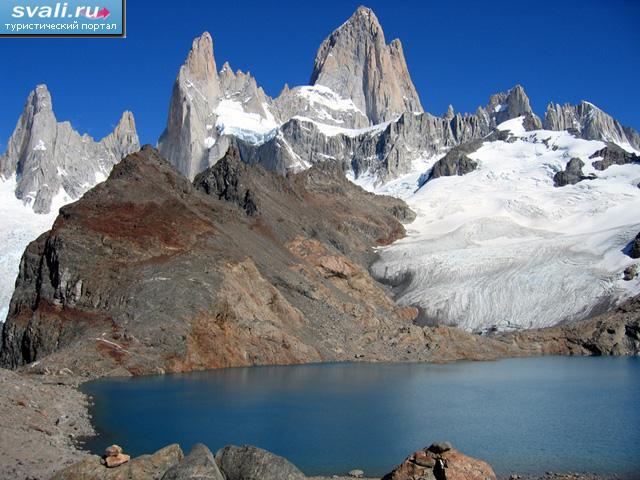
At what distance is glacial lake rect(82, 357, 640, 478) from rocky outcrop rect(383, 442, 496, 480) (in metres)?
4.10

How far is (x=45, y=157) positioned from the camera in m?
179

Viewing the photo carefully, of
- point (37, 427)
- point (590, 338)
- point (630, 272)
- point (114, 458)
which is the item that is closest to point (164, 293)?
point (37, 427)

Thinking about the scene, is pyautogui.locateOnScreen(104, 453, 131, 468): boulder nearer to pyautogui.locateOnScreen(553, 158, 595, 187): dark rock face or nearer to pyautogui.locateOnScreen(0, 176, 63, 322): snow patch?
pyautogui.locateOnScreen(0, 176, 63, 322): snow patch

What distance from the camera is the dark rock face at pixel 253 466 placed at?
1903cm

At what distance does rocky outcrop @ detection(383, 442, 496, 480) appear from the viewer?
66.0 feet

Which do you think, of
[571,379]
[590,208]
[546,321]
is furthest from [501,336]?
[590,208]

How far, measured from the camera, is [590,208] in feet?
567

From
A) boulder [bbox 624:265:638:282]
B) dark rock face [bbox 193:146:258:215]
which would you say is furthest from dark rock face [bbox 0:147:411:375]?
boulder [bbox 624:265:638:282]

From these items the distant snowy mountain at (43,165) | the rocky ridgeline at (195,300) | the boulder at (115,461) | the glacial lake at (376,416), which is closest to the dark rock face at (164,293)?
the rocky ridgeline at (195,300)

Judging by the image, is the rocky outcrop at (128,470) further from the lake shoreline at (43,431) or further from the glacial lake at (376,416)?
the glacial lake at (376,416)

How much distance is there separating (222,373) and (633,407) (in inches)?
1145

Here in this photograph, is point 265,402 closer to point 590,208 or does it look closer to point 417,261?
point 417,261

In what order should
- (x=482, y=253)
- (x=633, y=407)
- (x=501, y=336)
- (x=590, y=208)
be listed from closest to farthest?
(x=633, y=407) < (x=501, y=336) < (x=482, y=253) < (x=590, y=208)

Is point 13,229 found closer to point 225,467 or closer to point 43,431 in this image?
point 43,431
